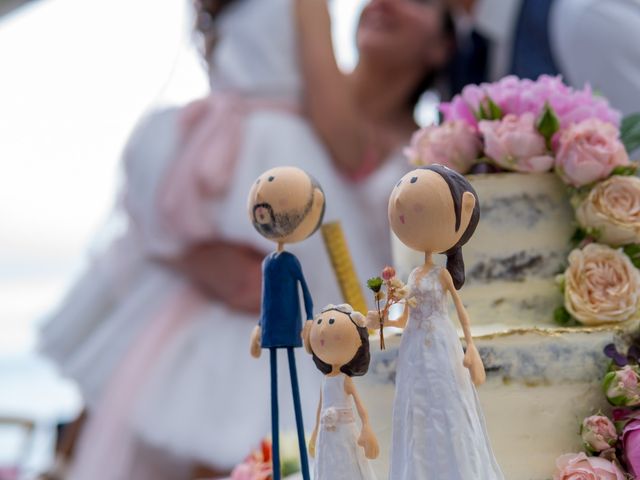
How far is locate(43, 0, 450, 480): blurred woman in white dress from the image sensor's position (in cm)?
155

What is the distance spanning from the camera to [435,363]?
0.60m

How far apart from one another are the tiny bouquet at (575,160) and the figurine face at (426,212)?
27cm

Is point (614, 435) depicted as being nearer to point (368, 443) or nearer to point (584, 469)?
point (584, 469)

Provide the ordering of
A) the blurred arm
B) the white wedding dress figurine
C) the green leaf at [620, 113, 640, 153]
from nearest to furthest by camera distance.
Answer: the green leaf at [620, 113, 640, 153], the white wedding dress figurine, the blurred arm

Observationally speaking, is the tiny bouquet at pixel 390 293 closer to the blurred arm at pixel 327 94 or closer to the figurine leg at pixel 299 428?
the figurine leg at pixel 299 428

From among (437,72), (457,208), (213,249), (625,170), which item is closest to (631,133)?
Answer: (625,170)

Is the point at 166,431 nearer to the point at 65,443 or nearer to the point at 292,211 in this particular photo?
the point at 65,443

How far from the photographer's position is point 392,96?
2098 mm

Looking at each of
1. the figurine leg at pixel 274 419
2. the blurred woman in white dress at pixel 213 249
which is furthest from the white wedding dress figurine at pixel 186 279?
the figurine leg at pixel 274 419

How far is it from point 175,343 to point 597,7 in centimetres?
104

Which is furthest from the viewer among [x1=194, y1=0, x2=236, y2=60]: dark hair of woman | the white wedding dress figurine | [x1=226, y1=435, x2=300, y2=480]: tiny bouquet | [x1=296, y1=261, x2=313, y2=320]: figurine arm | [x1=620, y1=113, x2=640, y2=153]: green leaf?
[x1=194, y1=0, x2=236, y2=60]: dark hair of woman

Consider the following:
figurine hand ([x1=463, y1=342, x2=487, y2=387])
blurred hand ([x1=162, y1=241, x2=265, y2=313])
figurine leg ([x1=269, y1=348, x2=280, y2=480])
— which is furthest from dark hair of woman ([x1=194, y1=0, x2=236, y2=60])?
figurine hand ([x1=463, y1=342, x2=487, y2=387])

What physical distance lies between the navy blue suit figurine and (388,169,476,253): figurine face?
9 cm

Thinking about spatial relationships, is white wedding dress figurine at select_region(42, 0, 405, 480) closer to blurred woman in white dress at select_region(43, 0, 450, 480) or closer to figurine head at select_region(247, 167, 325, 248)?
blurred woman in white dress at select_region(43, 0, 450, 480)
